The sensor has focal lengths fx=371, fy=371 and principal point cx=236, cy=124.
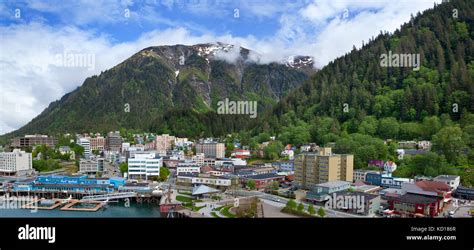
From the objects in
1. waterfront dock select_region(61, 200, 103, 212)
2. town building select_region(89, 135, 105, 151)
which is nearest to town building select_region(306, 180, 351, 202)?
waterfront dock select_region(61, 200, 103, 212)

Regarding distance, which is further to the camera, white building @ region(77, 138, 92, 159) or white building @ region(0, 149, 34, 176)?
white building @ region(77, 138, 92, 159)

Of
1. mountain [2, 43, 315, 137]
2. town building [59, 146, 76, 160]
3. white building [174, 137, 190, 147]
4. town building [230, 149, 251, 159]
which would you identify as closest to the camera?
town building [230, 149, 251, 159]

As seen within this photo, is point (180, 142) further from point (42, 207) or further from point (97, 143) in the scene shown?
point (42, 207)

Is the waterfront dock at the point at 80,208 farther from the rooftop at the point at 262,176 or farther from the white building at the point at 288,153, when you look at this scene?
the white building at the point at 288,153

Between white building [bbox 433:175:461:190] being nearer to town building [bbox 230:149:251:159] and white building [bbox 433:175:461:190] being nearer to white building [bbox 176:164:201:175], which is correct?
white building [bbox 176:164:201:175]

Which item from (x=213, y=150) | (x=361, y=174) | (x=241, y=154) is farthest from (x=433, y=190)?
(x=213, y=150)
